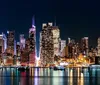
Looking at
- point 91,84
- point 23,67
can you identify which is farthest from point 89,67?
point 91,84

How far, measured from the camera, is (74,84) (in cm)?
6388

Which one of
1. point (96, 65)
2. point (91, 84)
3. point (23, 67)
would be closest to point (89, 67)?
point (96, 65)

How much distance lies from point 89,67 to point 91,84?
94749 millimetres

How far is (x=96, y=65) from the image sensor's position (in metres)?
161

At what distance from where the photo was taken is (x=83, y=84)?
6469 cm

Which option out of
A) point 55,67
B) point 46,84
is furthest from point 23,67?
point 46,84

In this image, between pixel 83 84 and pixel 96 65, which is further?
pixel 96 65

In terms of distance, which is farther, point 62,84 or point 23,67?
point 23,67

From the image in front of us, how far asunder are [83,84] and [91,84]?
142 centimetres

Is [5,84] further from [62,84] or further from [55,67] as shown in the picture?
[55,67]

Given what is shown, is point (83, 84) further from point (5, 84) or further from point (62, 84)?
point (5, 84)

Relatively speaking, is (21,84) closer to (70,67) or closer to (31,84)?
(31,84)

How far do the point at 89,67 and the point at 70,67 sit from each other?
6168mm

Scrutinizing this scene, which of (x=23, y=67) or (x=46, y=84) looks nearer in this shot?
(x=46, y=84)
